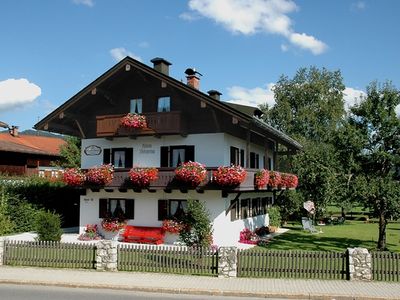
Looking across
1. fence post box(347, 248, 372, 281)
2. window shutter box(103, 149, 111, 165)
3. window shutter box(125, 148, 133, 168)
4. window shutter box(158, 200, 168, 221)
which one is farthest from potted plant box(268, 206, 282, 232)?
fence post box(347, 248, 372, 281)

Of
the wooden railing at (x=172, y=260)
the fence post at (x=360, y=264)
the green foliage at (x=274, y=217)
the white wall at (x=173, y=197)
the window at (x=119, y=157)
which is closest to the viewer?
the fence post at (x=360, y=264)

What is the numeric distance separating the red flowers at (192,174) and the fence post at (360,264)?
906 centimetres

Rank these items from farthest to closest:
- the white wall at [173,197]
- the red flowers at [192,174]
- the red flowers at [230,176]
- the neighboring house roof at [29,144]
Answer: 1. the neighboring house roof at [29,144]
2. the white wall at [173,197]
3. the red flowers at [192,174]
4. the red flowers at [230,176]

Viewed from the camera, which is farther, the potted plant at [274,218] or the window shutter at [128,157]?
the potted plant at [274,218]

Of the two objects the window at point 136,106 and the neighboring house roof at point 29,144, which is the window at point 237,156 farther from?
the neighboring house roof at point 29,144

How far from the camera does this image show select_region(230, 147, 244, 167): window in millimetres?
25345

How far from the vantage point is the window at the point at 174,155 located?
24.9m

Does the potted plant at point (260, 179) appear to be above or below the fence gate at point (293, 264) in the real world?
above

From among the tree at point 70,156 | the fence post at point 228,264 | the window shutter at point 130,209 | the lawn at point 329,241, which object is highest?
the tree at point 70,156

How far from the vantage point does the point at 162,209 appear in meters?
24.6

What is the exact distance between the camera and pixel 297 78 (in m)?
54.1

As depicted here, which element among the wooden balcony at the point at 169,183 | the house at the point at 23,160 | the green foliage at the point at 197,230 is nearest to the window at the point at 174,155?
the wooden balcony at the point at 169,183

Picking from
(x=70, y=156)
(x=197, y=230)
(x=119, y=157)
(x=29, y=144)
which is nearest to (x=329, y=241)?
(x=197, y=230)

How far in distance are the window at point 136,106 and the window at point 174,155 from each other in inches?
103
